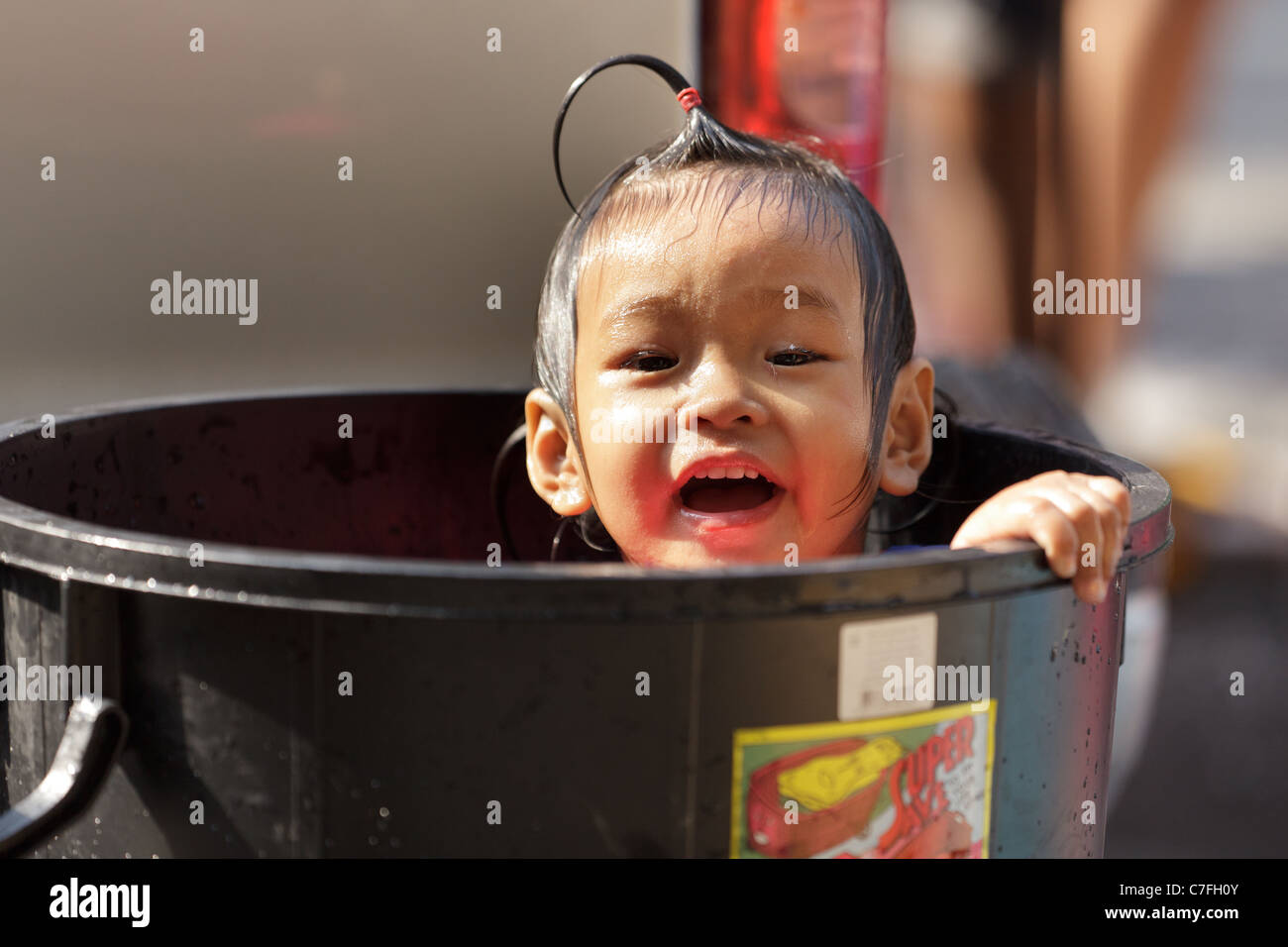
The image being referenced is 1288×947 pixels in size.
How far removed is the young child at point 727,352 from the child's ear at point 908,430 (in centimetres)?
6

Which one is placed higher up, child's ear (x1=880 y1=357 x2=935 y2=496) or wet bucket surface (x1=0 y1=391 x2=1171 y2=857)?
A: child's ear (x1=880 y1=357 x2=935 y2=496)

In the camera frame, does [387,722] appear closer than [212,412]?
Yes

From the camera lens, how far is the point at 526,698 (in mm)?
1109

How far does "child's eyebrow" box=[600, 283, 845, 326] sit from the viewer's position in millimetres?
1641

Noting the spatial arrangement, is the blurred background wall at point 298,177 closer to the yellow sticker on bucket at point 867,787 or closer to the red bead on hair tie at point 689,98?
the red bead on hair tie at point 689,98

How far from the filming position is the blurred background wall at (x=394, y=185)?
89.5 inches

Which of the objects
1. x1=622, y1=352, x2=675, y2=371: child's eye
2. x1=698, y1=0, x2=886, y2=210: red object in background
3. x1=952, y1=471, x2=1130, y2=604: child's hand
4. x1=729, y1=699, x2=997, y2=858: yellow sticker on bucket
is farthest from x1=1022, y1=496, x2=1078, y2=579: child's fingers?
x1=698, y1=0, x2=886, y2=210: red object in background

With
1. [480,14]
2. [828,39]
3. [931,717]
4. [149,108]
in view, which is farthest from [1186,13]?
[931,717]

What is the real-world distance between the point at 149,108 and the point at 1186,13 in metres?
2.48

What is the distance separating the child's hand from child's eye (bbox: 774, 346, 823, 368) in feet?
1.13

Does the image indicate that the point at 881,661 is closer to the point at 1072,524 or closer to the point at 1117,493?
the point at 1072,524

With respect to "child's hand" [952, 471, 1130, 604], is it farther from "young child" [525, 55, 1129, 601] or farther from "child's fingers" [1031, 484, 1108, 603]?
"young child" [525, 55, 1129, 601]
